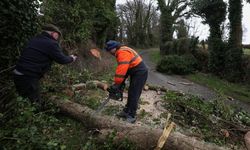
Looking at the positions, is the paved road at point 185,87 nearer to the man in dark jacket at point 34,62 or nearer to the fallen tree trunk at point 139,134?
the fallen tree trunk at point 139,134

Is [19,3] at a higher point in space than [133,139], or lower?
higher

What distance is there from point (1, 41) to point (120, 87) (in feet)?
8.82

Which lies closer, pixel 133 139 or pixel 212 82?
pixel 133 139

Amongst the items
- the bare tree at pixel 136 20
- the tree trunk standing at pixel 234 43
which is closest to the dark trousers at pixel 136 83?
the tree trunk standing at pixel 234 43

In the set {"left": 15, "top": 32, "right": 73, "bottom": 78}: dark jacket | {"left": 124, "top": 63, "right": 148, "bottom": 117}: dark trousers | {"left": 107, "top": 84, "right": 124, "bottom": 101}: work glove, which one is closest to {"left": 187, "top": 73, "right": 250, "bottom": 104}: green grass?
{"left": 124, "top": 63, "right": 148, "bottom": 117}: dark trousers

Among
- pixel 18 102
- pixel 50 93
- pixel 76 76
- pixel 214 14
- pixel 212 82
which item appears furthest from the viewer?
pixel 214 14

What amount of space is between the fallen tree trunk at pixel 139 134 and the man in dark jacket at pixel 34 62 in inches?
42.0

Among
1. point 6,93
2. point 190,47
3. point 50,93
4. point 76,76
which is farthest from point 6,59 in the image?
point 190,47

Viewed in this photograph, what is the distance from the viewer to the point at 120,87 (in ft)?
17.2

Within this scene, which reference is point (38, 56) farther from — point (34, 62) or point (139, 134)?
point (139, 134)

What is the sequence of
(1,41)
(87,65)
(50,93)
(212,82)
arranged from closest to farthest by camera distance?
(1,41)
(50,93)
(87,65)
(212,82)

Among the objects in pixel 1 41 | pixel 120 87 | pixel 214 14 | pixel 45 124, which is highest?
pixel 214 14

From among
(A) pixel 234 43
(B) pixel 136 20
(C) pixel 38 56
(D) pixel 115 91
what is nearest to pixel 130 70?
(D) pixel 115 91

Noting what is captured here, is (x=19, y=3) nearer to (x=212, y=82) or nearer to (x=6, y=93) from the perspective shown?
(x=6, y=93)
